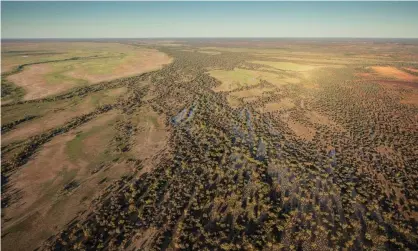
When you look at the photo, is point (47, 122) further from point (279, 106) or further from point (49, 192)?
point (279, 106)

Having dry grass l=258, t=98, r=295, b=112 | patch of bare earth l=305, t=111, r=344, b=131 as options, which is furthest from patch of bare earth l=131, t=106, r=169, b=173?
patch of bare earth l=305, t=111, r=344, b=131

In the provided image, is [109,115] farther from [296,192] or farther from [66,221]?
[296,192]

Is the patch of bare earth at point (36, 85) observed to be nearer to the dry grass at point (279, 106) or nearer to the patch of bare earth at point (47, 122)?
the patch of bare earth at point (47, 122)

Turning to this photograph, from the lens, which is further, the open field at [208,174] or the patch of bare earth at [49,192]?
the patch of bare earth at [49,192]

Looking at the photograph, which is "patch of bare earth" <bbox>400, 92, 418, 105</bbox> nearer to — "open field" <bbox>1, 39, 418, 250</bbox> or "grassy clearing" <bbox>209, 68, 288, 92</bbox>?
"open field" <bbox>1, 39, 418, 250</bbox>

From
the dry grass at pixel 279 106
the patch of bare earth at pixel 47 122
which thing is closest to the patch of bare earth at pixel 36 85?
the patch of bare earth at pixel 47 122
